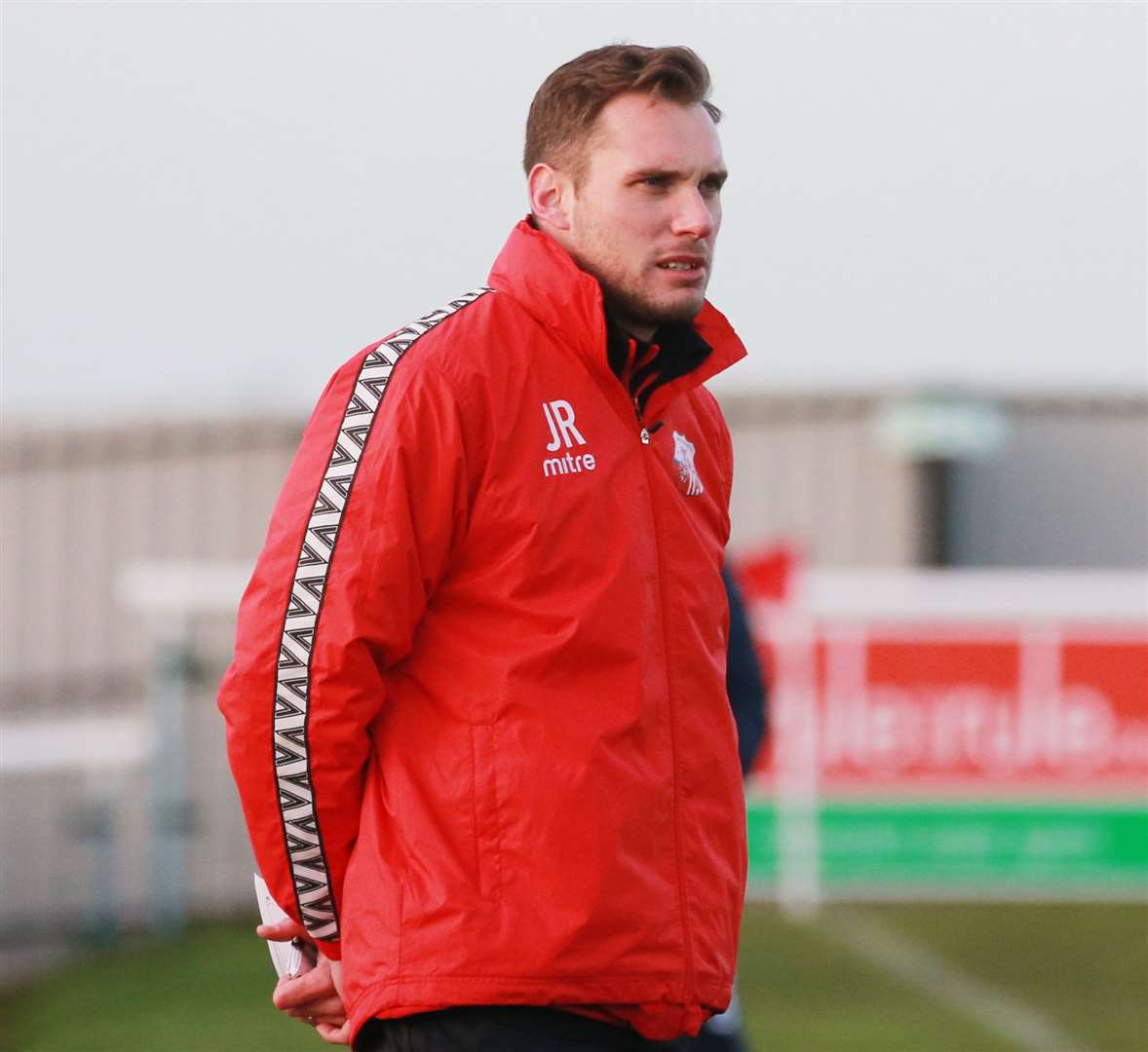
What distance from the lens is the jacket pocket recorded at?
2.56 metres

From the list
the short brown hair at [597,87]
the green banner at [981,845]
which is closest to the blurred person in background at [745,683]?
the short brown hair at [597,87]

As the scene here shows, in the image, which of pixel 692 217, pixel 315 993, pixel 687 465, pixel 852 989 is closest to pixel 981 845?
pixel 852 989

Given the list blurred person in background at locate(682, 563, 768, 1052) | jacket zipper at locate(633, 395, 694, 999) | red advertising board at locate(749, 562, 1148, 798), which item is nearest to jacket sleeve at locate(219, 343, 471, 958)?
jacket zipper at locate(633, 395, 694, 999)

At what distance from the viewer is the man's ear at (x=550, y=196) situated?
112 inches

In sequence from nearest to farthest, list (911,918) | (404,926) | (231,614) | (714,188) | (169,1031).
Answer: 1. (404,926)
2. (714,188)
3. (169,1031)
4. (911,918)
5. (231,614)

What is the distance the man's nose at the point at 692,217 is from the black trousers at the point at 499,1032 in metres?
1.06

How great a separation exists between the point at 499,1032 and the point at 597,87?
1.29 meters

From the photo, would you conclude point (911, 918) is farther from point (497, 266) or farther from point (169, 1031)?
point (497, 266)

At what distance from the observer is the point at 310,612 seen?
8.45 ft

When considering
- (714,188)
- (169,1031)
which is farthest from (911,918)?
(714,188)

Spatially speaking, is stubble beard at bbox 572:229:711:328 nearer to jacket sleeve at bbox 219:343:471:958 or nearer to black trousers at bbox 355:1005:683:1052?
jacket sleeve at bbox 219:343:471:958

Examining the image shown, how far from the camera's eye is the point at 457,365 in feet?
8.64

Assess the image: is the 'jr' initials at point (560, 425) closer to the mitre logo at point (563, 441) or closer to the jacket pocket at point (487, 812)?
the mitre logo at point (563, 441)

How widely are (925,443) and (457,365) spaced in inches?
382
